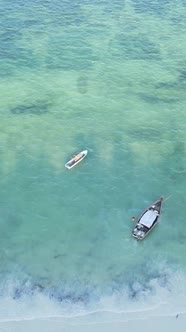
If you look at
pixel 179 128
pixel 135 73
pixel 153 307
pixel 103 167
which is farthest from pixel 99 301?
pixel 135 73

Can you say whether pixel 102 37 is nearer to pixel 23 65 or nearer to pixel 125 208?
pixel 23 65

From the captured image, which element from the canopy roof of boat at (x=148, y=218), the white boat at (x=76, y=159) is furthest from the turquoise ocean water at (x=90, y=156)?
the canopy roof of boat at (x=148, y=218)

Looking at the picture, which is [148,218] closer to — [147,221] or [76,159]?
[147,221]

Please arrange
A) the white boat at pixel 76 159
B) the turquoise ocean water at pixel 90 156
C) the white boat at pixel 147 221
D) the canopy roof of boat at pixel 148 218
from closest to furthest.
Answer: the turquoise ocean water at pixel 90 156 → the white boat at pixel 147 221 → the canopy roof of boat at pixel 148 218 → the white boat at pixel 76 159

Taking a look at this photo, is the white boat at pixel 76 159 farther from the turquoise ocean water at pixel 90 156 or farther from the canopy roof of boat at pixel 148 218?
the canopy roof of boat at pixel 148 218

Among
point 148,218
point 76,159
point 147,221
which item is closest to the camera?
point 147,221

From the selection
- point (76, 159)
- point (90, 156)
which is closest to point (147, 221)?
point (76, 159)
